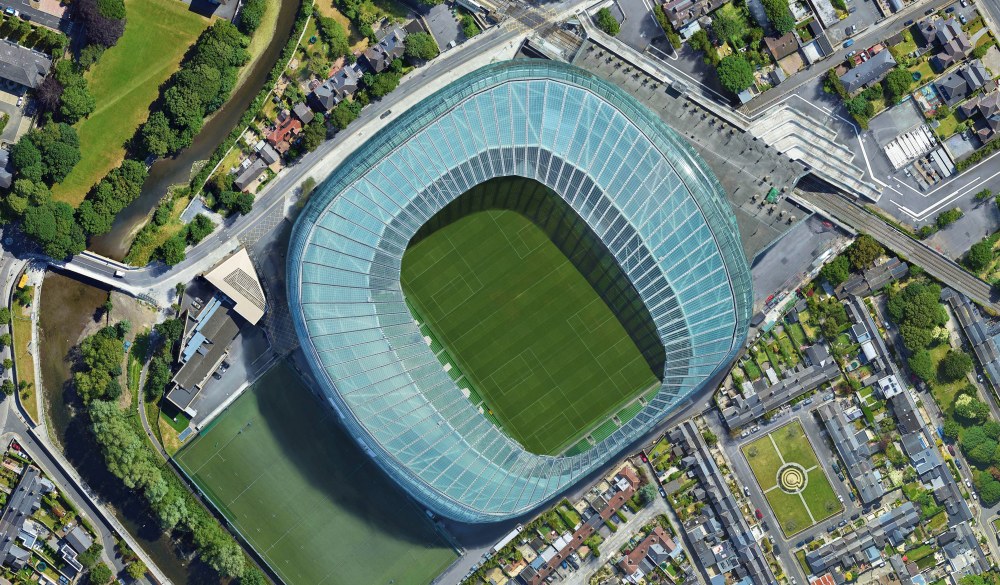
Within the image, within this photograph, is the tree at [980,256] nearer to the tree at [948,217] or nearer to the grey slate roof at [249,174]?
the tree at [948,217]

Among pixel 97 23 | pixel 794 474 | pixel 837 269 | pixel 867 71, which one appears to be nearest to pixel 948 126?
pixel 867 71

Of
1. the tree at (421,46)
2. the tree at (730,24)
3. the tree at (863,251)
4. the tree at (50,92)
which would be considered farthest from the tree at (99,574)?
the tree at (730,24)

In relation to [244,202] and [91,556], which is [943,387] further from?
[91,556]

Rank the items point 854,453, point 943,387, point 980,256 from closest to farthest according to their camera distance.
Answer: point 980,256 < point 854,453 < point 943,387

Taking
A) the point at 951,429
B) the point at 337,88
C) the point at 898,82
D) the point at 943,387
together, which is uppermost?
the point at 337,88

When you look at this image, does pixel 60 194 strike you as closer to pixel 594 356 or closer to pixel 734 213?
pixel 594 356

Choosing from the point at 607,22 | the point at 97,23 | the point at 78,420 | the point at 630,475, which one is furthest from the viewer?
the point at 78,420

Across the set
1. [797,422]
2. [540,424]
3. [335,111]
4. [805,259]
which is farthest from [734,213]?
[335,111]
